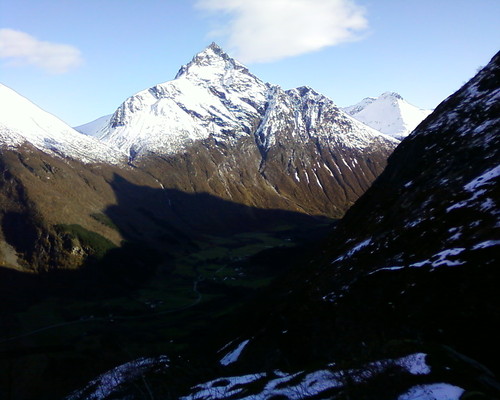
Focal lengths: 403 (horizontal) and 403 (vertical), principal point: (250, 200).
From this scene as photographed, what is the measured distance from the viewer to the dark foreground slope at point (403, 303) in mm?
21469

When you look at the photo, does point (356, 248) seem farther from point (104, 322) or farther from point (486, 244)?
point (104, 322)

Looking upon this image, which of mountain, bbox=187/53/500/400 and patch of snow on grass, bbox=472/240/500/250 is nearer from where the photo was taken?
mountain, bbox=187/53/500/400

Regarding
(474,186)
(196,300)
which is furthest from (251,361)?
(196,300)

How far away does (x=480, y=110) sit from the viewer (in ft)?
242

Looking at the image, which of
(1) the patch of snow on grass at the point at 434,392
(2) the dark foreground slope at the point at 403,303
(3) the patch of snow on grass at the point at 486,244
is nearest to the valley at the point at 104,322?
(2) the dark foreground slope at the point at 403,303

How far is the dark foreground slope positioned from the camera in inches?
845

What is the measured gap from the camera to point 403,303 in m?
39.1

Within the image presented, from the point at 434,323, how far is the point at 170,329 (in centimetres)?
10425

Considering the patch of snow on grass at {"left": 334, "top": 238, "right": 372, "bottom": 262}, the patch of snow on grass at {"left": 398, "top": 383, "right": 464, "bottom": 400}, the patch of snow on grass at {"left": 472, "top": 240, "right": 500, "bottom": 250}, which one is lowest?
the patch of snow on grass at {"left": 398, "top": 383, "right": 464, "bottom": 400}

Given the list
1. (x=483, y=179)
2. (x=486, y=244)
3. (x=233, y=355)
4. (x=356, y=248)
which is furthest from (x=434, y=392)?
(x=233, y=355)

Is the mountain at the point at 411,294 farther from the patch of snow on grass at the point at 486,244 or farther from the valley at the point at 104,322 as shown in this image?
the valley at the point at 104,322

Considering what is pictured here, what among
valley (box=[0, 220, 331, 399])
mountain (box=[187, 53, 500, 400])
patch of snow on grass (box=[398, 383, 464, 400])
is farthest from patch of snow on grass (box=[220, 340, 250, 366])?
patch of snow on grass (box=[398, 383, 464, 400])

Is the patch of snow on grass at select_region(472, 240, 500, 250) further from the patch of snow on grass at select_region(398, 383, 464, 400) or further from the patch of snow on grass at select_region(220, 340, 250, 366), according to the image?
the patch of snow on grass at select_region(220, 340, 250, 366)

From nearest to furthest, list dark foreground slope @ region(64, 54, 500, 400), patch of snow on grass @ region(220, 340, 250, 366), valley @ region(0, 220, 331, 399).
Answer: dark foreground slope @ region(64, 54, 500, 400), patch of snow on grass @ region(220, 340, 250, 366), valley @ region(0, 220, 331, 399)
